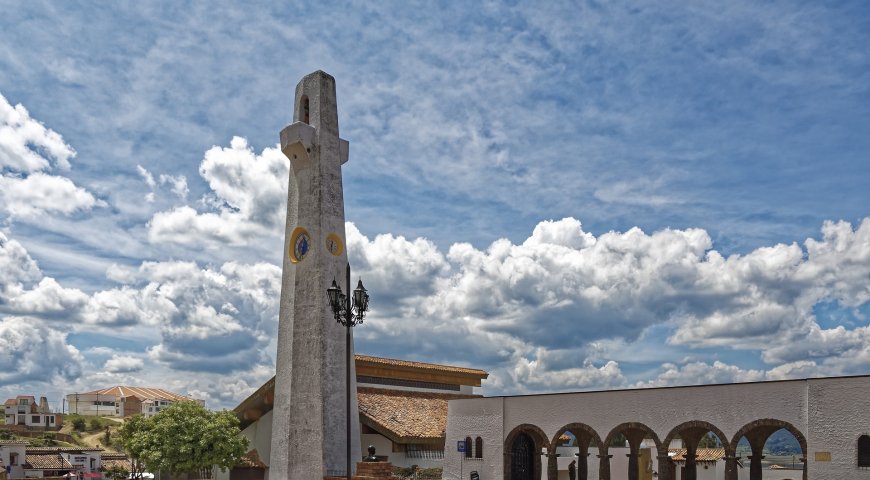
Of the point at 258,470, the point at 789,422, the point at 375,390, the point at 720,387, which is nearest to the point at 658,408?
the point at 720,387

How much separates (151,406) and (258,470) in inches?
4001

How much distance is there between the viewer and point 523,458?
1213 inches

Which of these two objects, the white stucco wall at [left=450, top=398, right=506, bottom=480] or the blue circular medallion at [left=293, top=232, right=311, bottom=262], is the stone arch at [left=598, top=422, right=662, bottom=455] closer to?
the white stucco wall at [left=450, top=398, right=506, bottom=480]

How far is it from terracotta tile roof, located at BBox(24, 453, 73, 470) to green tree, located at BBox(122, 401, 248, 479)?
3165 centimetres

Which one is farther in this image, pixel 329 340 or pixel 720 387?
pixel 329 340

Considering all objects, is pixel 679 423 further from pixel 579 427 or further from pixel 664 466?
pixel 579 427

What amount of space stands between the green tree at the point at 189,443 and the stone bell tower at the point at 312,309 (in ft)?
14.5

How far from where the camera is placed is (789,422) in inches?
865

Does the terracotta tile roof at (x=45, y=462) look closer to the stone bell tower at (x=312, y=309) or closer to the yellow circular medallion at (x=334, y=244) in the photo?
the stone bell tower at (x=312, y=309)

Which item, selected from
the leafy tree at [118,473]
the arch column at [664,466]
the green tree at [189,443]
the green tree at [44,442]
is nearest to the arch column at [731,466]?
the arch column at [664,466]

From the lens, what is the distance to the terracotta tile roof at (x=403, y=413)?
33812mm

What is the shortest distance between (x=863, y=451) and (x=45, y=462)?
6105 centimetres

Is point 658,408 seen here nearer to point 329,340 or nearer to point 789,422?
point 789,422

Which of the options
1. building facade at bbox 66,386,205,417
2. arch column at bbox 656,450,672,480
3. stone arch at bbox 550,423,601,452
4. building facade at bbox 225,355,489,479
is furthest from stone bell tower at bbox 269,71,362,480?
building facade at bbox 66,386,205,417
